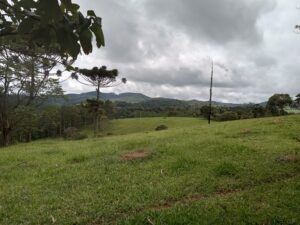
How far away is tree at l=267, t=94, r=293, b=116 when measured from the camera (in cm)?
6012

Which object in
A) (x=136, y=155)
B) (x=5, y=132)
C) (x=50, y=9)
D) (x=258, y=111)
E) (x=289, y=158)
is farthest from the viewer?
(x=258, y=111)

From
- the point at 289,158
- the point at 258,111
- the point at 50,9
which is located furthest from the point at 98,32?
the point at 258,111

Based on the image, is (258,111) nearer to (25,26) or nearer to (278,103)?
(278,103)

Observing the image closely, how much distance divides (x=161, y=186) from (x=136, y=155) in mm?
5045

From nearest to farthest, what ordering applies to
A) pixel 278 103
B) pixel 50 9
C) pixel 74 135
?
pixel 50 9
pixel 74 135
pixel 278 103

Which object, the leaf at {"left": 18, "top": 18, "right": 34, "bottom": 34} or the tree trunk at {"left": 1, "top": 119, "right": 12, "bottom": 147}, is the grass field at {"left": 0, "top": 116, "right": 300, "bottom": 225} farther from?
the tree trunk at {"left": 1, "top": 119, "right": 12, "bottom": 147}

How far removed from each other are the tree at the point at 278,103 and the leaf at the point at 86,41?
60.7 metres

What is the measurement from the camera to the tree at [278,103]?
197 feet

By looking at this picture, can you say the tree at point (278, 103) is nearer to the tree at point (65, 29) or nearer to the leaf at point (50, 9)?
the tree at point (65, 29)

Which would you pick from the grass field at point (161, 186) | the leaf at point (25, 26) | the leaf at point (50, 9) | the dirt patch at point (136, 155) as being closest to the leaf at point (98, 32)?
the leaf at point (50, 9)

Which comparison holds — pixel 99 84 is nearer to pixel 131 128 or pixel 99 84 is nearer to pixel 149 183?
pixel 149 183

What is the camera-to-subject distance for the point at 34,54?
303 centimetres

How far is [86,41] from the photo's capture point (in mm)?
2137

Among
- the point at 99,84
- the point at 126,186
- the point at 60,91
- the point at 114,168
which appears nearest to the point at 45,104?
the point at 60,91
